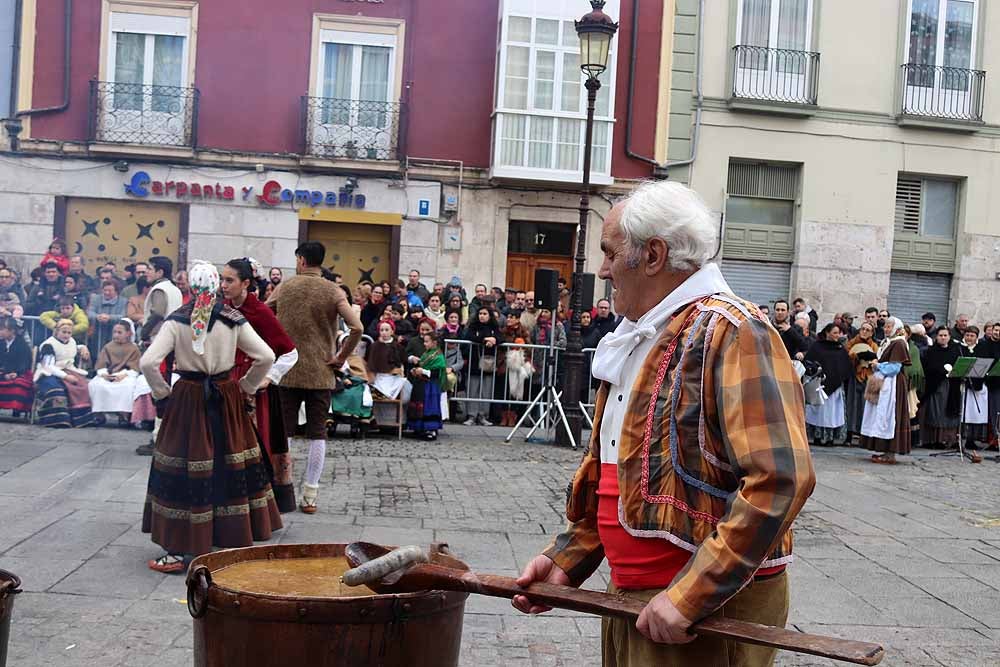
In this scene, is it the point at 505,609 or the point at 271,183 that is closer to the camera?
the point at 505,609

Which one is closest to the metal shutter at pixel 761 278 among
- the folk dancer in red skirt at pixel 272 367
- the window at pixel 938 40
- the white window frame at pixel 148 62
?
the window at pixel 938 40

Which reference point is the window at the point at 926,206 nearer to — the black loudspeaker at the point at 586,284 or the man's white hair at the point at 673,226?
the black loudspeaker at the point at 586,284

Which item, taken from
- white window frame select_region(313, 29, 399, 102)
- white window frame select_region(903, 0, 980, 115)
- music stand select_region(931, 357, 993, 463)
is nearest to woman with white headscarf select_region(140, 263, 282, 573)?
music stand select_region(931, 357, 993, 463)

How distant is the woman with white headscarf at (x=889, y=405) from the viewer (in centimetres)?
Result: 1389

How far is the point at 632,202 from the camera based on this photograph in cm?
269

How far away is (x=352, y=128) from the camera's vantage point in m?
21.4

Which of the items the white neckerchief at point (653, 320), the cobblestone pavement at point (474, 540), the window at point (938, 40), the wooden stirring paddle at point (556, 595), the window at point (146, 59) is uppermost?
the window at point (938, 40)

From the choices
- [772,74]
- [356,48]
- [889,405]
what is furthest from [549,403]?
[772,74]

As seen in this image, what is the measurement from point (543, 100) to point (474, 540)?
15.0m

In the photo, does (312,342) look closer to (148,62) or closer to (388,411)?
(388,411)

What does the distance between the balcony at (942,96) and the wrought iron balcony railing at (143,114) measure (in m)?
13.5

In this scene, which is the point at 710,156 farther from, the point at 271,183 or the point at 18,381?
the point at 18,381

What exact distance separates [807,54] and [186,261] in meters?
12.3

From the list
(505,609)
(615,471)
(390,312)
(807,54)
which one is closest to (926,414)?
(390,312)
